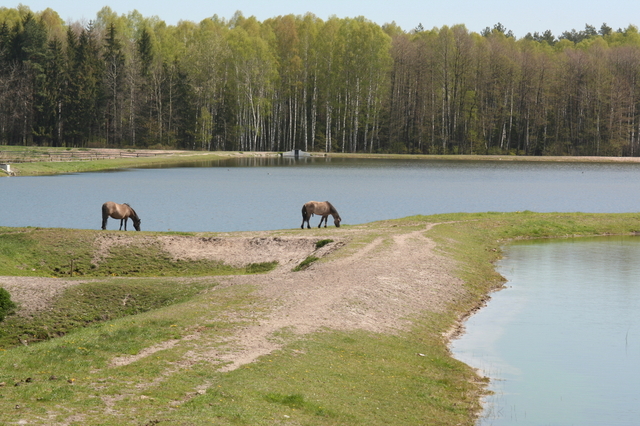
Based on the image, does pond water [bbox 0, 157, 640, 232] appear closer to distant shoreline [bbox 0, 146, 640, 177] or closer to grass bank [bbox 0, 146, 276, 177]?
grass bank [bbox 0, 146, 276, 177]

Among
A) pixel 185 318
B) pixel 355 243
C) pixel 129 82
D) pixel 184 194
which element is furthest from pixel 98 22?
pixel 185 318

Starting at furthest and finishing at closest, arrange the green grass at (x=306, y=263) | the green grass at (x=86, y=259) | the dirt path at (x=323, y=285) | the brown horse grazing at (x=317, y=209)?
1. the brown horse grazing at (x=317, y=209)
2. the green grass at (x=86, y=259)
3. the green grass at (x=306, y=263)
4. the dirt path at (x=323, y=285)

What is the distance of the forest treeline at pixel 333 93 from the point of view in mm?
108750

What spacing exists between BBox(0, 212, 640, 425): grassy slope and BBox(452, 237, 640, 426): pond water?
894 mm

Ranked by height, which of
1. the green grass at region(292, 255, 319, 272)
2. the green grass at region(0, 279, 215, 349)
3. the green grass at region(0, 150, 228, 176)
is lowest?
the green grass at region(0, 279, 215, 349)

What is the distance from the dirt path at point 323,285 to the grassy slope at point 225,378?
458 millimetres

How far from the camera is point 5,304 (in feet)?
58.6

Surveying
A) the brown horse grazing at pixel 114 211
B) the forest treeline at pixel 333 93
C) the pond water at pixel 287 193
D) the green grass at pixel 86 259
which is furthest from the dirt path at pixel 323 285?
the forest treeline at pixel 333 93

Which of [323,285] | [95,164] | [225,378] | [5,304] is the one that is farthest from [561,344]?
[95,164]

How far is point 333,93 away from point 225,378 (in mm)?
104220

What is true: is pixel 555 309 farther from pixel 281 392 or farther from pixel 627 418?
pixel 281 392

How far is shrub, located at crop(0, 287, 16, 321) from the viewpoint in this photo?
58.0 ft

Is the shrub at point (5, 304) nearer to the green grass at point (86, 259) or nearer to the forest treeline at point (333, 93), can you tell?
the green grass at point (86, 259)

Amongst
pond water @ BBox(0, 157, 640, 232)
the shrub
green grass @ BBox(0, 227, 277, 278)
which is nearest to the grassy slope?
the shrub
